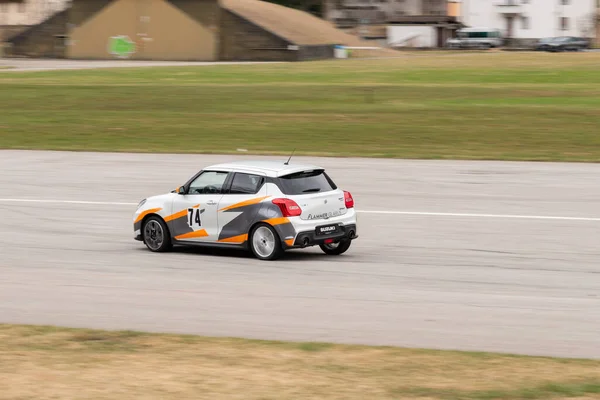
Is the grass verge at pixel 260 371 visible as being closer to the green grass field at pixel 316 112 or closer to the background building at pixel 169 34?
the green grass field at pixel 316 112

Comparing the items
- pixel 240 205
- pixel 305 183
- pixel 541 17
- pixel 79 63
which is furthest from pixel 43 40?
pixel 305 183

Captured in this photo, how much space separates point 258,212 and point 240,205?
0.35 m

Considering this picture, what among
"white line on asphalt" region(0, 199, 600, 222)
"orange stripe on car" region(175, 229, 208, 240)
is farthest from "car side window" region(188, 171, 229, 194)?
"white line on asphalt" region(0, 199, 600, 222)

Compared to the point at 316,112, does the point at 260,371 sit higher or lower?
lower

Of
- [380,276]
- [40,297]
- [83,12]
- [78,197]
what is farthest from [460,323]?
[83,12]

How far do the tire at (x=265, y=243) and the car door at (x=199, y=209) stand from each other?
67cm

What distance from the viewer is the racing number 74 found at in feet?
50.0

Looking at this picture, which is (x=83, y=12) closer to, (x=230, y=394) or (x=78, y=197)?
(x=78, y=197)

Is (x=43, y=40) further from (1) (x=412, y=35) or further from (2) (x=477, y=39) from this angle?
(1) (x=412, y=35)

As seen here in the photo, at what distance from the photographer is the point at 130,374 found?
8.53m

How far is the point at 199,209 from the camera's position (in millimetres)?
15258

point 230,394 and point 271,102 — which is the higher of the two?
point 271,102

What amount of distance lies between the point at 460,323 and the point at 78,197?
12.5m

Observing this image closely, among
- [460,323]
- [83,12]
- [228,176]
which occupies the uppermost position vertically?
[83,12]
